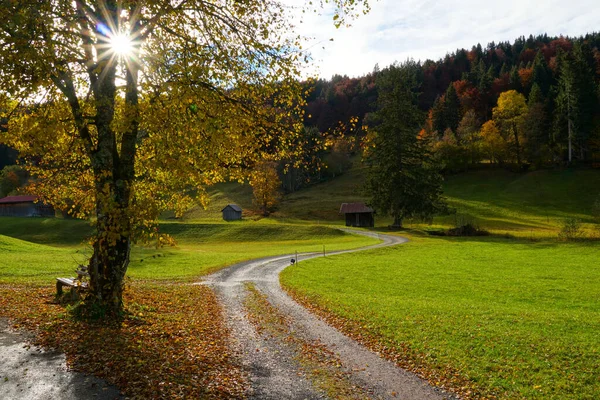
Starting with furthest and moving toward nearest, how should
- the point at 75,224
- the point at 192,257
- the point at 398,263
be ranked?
1. the point at 75,224
2. the point at 192,257
3. the point at 398,263

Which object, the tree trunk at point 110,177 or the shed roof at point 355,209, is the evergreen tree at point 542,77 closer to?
the shed roof at point 355,209

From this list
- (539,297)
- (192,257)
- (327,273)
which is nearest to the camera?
(539,297)

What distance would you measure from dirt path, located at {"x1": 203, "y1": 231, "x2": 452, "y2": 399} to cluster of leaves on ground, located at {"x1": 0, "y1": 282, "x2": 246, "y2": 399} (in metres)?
0.55

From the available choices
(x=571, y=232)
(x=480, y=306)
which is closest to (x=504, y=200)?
(x=571, y=232)

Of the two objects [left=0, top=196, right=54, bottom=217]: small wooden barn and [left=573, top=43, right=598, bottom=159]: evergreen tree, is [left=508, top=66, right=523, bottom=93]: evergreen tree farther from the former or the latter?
[left=0, top=196, right=54, bottom=217]: small wooden barn

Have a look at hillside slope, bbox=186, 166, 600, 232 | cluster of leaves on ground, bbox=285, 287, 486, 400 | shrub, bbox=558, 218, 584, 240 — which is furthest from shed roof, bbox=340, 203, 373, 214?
cluster of leaves on ground, bbox=285, 287, 486, 400

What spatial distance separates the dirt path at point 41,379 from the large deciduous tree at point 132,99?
9.17ft

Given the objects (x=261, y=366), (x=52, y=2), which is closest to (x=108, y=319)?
(x=261, y=366)

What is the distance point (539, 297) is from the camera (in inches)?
808

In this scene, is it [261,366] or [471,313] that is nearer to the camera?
[261,366]

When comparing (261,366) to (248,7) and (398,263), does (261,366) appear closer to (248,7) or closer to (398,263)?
(248,7)

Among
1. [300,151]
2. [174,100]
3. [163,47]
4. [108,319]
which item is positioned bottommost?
[108,319]

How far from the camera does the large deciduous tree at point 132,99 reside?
9.19 m

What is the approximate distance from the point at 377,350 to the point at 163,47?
11.4m
